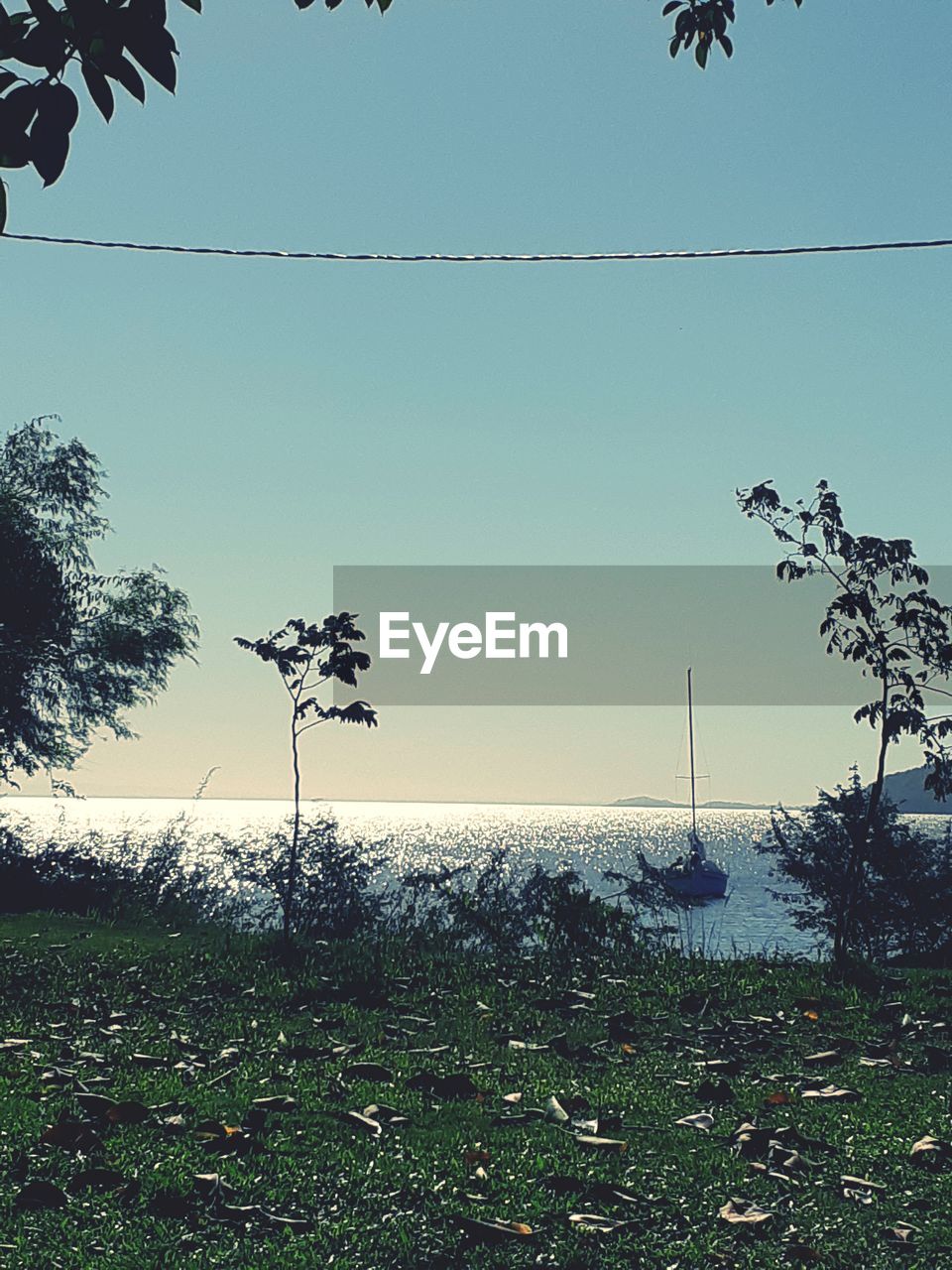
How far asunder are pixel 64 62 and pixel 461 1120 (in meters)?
4.66

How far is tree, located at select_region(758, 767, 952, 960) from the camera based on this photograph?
17438mm

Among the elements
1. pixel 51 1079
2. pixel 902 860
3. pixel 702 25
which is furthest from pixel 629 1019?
pixel 902 860

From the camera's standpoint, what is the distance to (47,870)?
718 inches

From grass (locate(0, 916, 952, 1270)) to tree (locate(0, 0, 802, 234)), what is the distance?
133 inches

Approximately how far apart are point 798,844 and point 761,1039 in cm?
1522

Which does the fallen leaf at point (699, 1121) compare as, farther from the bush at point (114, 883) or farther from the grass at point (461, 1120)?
the bush at point (114, 883)

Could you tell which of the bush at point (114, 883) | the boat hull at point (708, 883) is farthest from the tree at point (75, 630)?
the boat hull at point (708, 883)

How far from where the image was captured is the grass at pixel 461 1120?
12.1 feet

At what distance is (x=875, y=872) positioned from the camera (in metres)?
19.2

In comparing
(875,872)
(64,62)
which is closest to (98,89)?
(64,62)

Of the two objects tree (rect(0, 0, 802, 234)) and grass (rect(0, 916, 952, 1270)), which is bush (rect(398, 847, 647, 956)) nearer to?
grass (rect(0, 916, 952, 1270))

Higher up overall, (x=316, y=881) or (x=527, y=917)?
(x=316, y=881)

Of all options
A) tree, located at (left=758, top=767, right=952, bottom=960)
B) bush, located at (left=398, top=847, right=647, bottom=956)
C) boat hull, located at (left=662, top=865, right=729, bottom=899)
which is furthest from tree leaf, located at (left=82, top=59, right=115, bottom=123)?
boat hull, located at (left=662, top=865, right=729, bottom=899)

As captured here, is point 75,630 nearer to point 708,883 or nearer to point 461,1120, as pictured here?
point 461,1120
